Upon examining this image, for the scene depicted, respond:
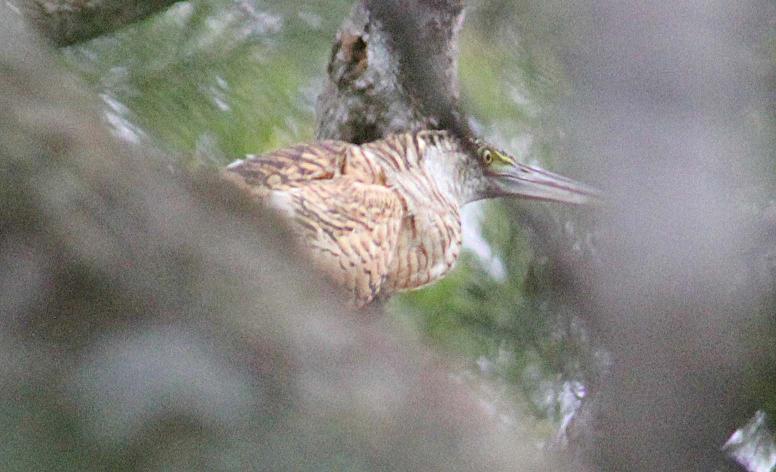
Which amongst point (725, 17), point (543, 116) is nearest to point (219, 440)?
point (725, 17)

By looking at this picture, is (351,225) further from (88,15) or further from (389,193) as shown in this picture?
(88,15)

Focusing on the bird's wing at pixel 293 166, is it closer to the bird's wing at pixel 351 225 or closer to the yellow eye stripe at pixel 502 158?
the bird's wing at pixel 351 225

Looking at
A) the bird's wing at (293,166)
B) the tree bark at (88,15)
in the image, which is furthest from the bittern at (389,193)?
the tree bark at (88,15)

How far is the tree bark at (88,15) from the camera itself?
5.98 ft

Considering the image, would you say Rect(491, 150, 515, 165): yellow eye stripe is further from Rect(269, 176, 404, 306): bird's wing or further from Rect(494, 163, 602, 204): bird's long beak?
Rect(269, 176, 404, 306): bird's wing

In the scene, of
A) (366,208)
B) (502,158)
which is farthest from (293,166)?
(502,158)

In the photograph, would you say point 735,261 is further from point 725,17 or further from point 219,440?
point 219,440

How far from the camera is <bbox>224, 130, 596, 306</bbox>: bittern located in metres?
1.54

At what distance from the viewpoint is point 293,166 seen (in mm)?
1665

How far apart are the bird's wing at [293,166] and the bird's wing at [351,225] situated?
0.08 feet

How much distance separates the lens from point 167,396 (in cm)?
42

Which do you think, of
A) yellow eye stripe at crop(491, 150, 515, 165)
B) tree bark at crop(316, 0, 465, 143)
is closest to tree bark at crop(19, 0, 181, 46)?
tree bark at crop(316, 0, 465, 143)

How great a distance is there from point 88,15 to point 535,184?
85 centimetres

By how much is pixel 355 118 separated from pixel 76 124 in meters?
1.51
